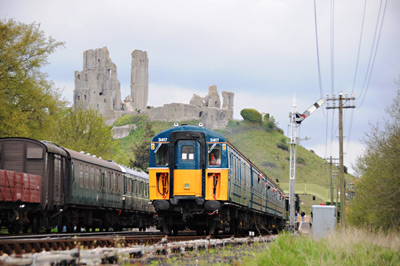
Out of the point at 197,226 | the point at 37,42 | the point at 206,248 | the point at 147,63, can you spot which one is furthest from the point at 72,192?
the point at 147,63

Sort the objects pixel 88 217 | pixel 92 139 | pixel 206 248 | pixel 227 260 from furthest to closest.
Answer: pixel 92 139 < pixel 88 217 < pixel 206 248 < pixel 227 260

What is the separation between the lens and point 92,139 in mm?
55000

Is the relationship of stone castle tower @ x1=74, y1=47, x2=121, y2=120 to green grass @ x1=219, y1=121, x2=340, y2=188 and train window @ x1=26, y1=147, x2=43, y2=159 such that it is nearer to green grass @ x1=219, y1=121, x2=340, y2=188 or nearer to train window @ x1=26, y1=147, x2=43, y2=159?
green grass @ x1=219, y1=121, x2=340, y2=188

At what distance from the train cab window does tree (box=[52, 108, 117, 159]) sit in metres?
33.0

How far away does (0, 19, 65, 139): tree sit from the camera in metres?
35.4

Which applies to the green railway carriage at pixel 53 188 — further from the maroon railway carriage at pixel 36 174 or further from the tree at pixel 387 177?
the tree at pixel 387 177

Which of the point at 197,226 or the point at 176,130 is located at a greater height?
the point at 176,130

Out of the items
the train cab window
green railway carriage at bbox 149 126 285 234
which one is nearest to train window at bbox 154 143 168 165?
green railway carriage at bbox 149 126 285 234

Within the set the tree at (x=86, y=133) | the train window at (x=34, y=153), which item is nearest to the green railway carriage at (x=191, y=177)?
the train window at (x=34, y=153)

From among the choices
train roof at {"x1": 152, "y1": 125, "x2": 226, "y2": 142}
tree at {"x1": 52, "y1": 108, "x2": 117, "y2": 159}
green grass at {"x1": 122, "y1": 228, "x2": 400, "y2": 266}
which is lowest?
green grass at {"x1": 122, "y1": 228, "x2": 400, "y2": 266}

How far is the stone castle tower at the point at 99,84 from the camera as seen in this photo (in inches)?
6855

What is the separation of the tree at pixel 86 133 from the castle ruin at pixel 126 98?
113 m

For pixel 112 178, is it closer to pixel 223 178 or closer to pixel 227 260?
pixel 223 178

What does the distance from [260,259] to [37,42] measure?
93.9ft
